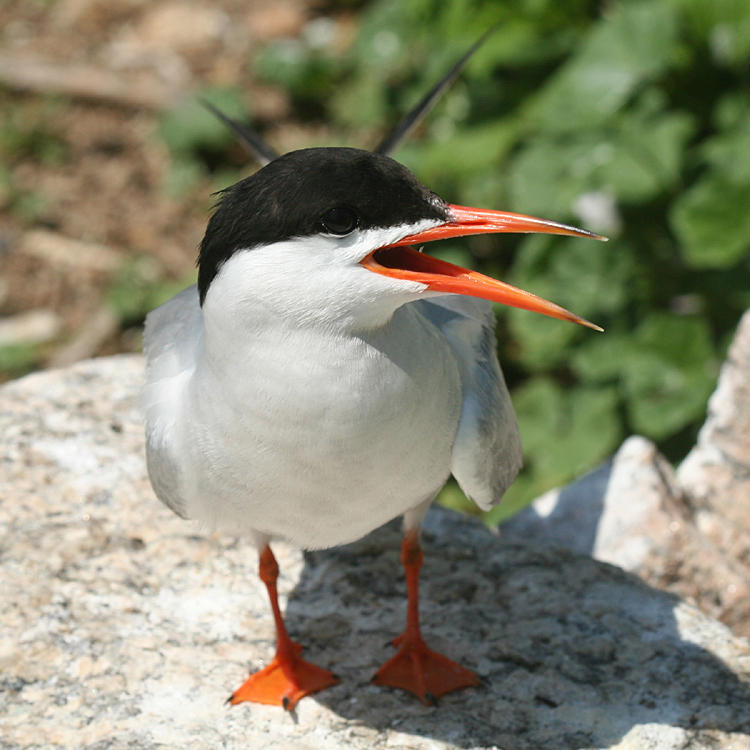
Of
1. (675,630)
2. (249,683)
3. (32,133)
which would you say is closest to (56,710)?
(249,683)

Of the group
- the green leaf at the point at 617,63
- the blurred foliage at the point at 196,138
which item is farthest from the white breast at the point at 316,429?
the blurred foliage at the point at 196,138

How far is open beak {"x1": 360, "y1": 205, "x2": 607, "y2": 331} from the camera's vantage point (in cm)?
244

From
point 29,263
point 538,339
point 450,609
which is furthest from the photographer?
point 29,263

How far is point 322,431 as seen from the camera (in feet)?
8.57

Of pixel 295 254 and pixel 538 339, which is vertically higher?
pixel 295 254

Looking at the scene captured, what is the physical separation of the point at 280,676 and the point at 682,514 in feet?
5.87

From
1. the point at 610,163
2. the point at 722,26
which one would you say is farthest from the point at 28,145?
the point at 722,26

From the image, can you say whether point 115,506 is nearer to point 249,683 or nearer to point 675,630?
point 249,683

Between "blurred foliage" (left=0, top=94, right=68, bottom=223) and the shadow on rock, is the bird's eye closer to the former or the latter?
the shadow on rock

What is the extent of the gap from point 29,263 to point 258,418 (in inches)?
197

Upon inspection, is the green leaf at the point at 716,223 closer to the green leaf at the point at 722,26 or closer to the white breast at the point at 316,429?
the green leaf at the point at 722,26

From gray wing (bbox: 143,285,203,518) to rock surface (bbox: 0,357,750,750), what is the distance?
0.56m

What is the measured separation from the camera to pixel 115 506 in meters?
3.84

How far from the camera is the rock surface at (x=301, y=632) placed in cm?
308
